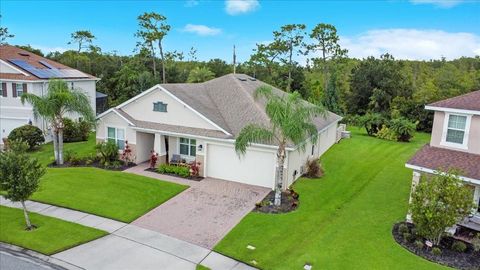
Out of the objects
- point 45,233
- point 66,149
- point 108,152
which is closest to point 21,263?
point 45,233

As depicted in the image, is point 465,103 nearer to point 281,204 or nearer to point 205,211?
point 281,204

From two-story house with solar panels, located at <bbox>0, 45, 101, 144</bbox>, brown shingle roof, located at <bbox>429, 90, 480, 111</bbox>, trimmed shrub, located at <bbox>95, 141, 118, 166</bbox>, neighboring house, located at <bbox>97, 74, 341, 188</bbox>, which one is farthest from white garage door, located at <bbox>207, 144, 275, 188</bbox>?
two-story house with solar panels, located at <bbox>0, 45, 101, 144</bbox>

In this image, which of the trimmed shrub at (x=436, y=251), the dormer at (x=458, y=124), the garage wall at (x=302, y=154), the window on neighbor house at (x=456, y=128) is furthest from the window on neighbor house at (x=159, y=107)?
the trimmed shrub at (x=436, y=251)

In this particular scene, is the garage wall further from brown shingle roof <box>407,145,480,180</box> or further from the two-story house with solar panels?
the two-story house with solar panels

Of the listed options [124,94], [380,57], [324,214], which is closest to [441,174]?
[324,214]

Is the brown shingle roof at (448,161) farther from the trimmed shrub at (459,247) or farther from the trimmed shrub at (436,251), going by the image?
the trimmed shrub at (436,251)

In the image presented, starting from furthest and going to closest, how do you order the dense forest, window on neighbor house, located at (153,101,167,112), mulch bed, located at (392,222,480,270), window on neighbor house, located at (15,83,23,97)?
the dense forest → window on neighbor house, located at (15,83,23,97) → window on neighbor house, located at (153,101,167,112) → mulch bed, located at (392,222,480,270)

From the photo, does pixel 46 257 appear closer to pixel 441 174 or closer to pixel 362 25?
pixel 441 174
